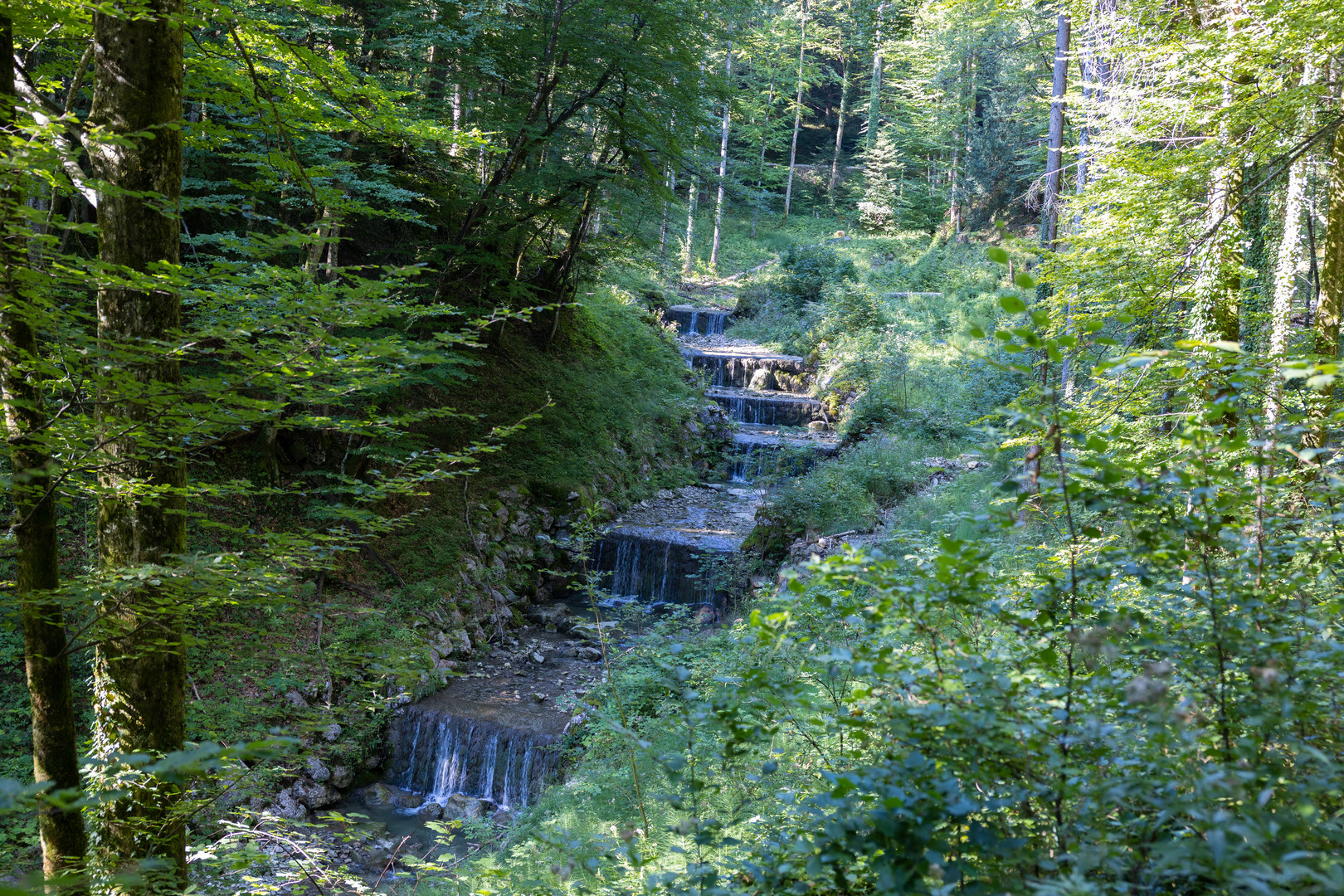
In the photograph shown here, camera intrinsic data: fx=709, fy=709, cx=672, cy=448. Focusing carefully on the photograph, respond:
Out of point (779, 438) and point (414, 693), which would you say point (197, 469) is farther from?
point (779, 438)

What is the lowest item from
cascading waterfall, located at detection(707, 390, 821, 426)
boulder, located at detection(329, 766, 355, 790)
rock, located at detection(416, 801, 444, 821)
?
rock, located at detection(416, 801, 444, 821)

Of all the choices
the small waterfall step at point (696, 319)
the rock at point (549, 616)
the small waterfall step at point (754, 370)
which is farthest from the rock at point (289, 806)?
the small waterfall step at point (696, 319)

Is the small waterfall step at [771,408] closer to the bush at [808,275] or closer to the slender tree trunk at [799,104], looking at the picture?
the bush at [808,275]

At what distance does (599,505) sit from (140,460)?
5495mm

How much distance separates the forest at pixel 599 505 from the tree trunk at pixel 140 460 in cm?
2

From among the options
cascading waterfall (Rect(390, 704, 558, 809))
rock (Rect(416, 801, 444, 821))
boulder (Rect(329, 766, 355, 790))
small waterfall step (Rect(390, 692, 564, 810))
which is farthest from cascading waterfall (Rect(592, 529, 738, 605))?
boulder (Rect(329, 766, 355, 790))

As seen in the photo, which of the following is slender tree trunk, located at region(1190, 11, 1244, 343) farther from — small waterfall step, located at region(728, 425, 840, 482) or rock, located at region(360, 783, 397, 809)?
small waterfall step, located at region(728, 425, 840, 482)

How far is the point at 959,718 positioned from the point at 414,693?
292 inches

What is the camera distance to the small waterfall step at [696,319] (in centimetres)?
2317

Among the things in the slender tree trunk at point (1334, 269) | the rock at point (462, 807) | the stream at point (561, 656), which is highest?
the slender tree trunk at point (1334, 269)

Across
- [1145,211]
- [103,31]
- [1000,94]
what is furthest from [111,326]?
[1000,94]

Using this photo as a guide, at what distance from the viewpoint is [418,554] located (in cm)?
930

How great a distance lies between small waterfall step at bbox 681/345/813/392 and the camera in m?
19.2

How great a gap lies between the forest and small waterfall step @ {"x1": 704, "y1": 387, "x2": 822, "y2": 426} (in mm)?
975
